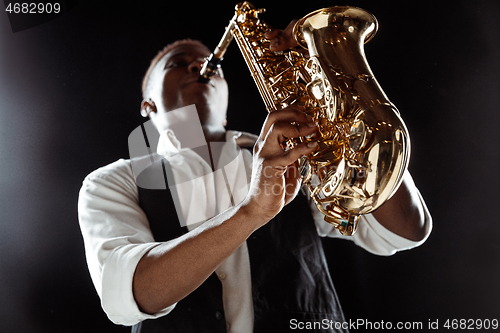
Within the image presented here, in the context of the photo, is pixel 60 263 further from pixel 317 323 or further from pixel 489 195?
pixel 489 195

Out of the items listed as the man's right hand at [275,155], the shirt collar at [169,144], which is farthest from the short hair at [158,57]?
the man's right hand at [275,155]

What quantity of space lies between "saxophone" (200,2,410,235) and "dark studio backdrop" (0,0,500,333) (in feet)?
2.66

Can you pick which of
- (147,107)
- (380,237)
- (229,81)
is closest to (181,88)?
(147,107)

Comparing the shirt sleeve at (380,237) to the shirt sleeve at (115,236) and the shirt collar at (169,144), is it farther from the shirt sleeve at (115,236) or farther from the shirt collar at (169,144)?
the shirt sleeve at (115,236)

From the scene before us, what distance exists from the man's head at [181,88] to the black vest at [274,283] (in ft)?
0.96

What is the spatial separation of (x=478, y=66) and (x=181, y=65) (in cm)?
116

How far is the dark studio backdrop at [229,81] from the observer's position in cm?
117

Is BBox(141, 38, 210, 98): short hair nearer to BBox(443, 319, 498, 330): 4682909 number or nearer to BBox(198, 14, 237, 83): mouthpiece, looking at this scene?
BBox(198, 14, 237, 83): mouthpiece

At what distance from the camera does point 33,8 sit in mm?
1310

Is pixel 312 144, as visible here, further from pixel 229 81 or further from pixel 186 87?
pixel 229 81

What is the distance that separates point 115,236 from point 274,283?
0.51m

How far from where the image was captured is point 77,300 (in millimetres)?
1189

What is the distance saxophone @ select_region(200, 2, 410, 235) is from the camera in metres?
0.58

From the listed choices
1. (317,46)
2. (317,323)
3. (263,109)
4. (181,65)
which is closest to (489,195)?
(317,323)
